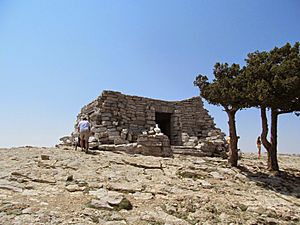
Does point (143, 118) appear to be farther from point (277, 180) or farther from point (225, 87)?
point (277, 180)

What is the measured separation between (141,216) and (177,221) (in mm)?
787

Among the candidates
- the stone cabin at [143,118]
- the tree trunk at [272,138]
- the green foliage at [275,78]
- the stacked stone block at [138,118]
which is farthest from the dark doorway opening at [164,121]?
the green foliage at [275,78]

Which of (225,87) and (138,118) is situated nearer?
(225,87)

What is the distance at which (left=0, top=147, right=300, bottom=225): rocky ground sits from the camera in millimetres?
5371

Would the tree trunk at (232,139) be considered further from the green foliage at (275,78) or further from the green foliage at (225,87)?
the green foliage at (275,78)

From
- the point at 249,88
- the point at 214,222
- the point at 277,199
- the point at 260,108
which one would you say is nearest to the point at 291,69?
the point at 249,88

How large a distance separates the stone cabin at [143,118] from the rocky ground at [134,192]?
14.0 feet

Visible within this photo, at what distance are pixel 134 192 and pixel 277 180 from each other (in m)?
6.49

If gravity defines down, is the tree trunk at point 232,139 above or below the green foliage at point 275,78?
below

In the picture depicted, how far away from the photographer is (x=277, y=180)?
1026 cm

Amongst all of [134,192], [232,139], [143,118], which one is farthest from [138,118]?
[134,192]

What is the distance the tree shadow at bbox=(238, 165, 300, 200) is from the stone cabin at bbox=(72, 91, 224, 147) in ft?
17.8

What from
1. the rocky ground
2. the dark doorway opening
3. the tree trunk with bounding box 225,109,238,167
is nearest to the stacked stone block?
the dark doorway opening

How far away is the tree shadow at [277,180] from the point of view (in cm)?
908
